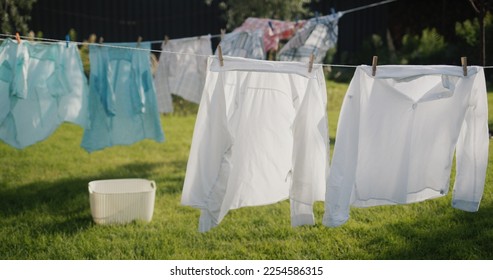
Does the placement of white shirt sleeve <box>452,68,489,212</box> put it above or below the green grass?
above

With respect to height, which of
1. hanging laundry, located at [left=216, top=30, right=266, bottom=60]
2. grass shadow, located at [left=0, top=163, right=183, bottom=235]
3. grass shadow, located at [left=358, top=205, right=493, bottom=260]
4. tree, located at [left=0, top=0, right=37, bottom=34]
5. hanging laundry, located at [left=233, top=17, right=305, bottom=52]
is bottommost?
grass shadow, located at [left=0, top=163, right=183, bottom=235]

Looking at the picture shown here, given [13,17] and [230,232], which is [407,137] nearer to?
[230,232]

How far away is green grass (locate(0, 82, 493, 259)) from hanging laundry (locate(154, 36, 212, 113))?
0.72 metres

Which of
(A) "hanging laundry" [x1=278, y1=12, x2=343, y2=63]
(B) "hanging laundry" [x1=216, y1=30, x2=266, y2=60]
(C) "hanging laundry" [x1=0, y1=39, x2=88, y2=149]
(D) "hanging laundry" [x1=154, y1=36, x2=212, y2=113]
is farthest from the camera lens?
(A) "hanging laundry" [x1=278, y1=12, x2=343, y2=63]

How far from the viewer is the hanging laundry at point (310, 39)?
4.48 meters

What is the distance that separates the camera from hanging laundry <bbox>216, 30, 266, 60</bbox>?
13.6ft

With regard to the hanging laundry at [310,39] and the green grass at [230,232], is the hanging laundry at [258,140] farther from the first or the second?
the hanging laundry at [310,39]

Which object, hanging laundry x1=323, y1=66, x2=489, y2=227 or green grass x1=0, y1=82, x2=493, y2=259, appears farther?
green grass x1=0, y1=82, x2=493, y2=259

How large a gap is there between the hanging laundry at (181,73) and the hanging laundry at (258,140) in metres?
1.49

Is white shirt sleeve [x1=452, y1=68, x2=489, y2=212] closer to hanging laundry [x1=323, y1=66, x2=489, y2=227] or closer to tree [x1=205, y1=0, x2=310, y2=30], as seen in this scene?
hanging laundry [x1=323, y1=66, x2=489, y2=227]

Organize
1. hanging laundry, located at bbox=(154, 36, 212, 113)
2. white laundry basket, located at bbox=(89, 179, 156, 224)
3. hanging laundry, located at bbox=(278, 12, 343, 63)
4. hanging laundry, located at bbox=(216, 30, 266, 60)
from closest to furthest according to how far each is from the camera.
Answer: white laundry basket, located at bbox=(89, 179, 156, 224) → hanging laundry, located at bbox=(154, 36, 212, 113) → hanging laundry, located at bbox=(216, 30, 266, 60) → hanging laundry, located at bbox=(278, 12, 343, 63)

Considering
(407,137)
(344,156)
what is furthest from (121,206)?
(407,137)

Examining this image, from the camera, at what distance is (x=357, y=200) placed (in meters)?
2.42

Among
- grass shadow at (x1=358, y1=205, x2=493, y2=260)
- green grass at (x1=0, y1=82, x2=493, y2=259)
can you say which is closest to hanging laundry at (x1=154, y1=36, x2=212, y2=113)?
green grass at (x1=0, y1=82, x2=493, y2=259)
